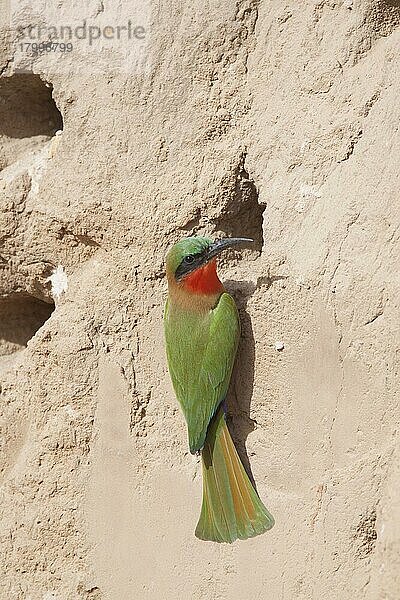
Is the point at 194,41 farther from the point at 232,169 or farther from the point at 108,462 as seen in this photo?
the point at 108,462

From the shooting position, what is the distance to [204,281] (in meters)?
2.41

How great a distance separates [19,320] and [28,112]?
672 mm

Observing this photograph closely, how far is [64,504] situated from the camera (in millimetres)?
2730

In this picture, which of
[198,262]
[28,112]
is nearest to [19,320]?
[28,112]

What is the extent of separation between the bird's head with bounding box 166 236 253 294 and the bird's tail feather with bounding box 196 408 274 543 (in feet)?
1.07

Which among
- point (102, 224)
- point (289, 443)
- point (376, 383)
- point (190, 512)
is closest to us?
point (376, 383)

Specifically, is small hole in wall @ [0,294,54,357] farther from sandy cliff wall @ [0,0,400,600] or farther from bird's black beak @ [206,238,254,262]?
bird's black beak @ [206,238,254,262]

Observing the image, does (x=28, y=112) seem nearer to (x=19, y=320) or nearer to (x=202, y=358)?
(x=19, y=320)

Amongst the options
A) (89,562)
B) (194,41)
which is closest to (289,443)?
(89,562)

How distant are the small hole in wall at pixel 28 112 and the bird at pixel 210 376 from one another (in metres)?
0.87

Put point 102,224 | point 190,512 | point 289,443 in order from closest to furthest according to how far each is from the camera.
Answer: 1. point 289,443
2. point 190,512
3. point 102,224

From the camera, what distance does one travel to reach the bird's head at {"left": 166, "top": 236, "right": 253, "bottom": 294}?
94.3 inches

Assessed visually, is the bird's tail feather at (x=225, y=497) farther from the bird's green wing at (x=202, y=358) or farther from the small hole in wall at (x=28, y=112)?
the small hole in wall at (x=28, y=112)

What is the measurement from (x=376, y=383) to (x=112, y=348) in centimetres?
81
